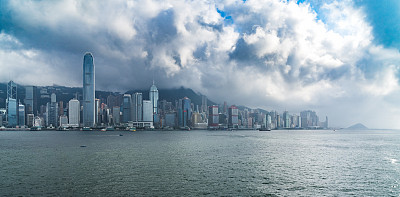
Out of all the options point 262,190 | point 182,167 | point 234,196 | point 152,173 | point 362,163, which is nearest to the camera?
point 234,196

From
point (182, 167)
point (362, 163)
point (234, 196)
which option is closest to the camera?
point (234, 196)

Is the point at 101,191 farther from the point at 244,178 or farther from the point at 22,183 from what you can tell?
the point at 244,178

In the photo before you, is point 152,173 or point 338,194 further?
point 152,173

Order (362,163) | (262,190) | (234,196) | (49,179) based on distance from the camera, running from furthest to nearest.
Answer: (362,163) → (49,179) → (262,190) → (234,196)

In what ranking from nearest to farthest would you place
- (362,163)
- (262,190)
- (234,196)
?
(234,196) < (262,190) < (362,163)

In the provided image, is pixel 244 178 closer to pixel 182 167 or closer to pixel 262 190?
pixel 262 190

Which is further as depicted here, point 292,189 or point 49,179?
point 49,179

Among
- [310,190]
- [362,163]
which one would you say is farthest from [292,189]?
[362,163]

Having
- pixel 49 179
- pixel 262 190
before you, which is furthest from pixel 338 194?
pixel 49 179
